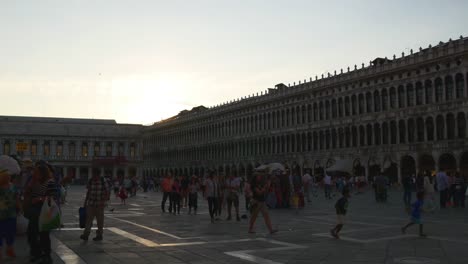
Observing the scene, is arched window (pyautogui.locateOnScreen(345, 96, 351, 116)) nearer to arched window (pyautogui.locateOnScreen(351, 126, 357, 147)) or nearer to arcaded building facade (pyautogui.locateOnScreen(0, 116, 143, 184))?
arched window (pyautogui.locateOnScreen(351, 126, 357, 147))

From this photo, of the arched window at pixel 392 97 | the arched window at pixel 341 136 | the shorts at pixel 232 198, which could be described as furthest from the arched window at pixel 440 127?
the shorts at pixel 232 198

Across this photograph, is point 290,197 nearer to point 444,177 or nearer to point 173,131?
point 444,177

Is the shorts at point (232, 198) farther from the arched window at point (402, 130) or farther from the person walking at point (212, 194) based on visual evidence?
the arched window at point (402, 130)

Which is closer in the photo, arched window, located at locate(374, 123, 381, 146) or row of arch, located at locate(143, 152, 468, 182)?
row of arch, located at locate(143, 152, 468, 182)

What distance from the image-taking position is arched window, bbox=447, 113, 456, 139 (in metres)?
48.4

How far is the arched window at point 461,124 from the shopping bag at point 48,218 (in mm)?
45240

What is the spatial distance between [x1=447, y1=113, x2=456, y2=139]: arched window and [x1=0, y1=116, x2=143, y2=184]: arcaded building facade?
250 feet

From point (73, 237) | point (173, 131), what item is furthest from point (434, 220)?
point (173, 131)

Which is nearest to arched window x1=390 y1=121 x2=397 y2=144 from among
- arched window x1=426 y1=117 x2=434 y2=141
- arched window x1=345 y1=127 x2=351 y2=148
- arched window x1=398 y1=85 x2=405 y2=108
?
arched window x1=398 y1=85 x2=405 y2=108

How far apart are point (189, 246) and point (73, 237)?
350 cm

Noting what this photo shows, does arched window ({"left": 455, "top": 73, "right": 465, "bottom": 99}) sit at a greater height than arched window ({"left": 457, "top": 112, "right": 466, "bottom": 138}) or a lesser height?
greater

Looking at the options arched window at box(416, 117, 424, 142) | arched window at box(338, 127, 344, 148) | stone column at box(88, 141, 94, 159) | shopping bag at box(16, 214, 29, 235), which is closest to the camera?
shopping bag at box(16, 214, 29, 235)

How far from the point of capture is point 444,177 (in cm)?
2239

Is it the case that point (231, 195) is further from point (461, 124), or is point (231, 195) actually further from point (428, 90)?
point (428, 90)
